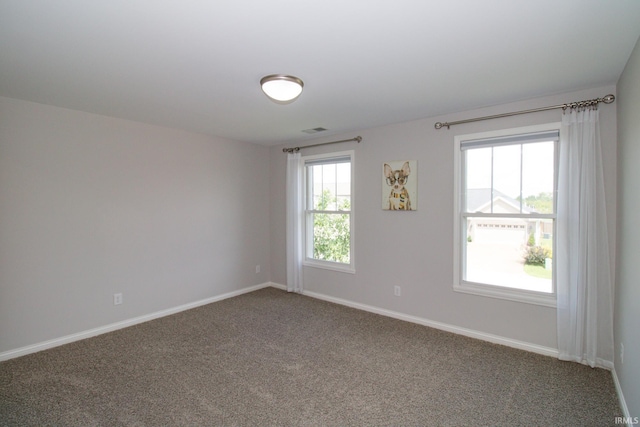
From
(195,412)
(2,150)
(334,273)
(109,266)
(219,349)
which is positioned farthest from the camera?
(334,273)

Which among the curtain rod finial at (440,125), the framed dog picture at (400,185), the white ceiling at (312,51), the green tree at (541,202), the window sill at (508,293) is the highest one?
the white ceiling at (312,51)

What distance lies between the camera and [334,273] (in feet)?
15.1

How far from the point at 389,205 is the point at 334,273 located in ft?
4.40

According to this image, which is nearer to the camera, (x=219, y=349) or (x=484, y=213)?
(x=219, y=349)

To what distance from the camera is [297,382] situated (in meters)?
2.55

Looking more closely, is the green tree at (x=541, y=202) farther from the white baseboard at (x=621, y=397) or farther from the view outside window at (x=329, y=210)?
the view outside window at (x=329, y=210)

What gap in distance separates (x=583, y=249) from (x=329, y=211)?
9.66 ft

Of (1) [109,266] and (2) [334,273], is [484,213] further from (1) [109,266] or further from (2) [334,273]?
(1) [109,266]

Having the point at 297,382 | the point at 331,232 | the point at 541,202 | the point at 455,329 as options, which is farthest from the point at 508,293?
the point at 331,232

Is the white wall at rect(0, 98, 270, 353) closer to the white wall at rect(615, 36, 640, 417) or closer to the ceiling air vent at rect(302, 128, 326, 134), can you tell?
the ceiling air vent at rect(302, 128, 326, 134)

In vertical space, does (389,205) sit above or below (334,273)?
above

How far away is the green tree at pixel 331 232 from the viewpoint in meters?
4.59

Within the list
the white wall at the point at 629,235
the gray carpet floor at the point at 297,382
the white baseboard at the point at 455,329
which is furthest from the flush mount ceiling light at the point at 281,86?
the white baseboard at the point at 455,329

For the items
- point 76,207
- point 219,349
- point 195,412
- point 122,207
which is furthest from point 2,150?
point 195,412
